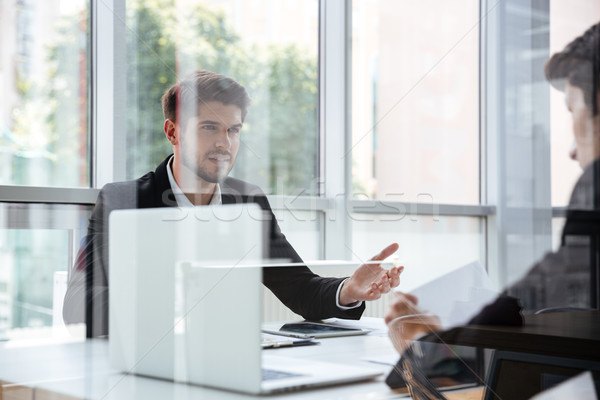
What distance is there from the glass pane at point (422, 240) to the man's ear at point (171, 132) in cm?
25

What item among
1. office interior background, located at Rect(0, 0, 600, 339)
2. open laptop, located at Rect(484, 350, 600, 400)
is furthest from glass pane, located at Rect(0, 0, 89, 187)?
open laptop, located at Rect(484, 350, 600, 400)

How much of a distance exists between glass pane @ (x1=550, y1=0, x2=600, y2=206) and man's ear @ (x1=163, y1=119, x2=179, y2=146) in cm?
50

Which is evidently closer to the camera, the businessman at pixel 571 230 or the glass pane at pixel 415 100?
the businessman at pixel 571 230

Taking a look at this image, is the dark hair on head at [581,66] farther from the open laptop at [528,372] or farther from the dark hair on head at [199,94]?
the dark hair on head at [199,94]

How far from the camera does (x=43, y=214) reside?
2.62 ft

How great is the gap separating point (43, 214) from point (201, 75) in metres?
0.27

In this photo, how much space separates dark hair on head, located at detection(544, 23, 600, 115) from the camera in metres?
0.77

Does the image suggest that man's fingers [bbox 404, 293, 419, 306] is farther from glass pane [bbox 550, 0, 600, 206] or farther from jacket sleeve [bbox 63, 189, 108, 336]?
jacket sleeve [bbox 63, 189, 108, 336]

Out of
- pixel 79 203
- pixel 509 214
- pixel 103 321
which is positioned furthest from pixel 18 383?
pixel 509 214

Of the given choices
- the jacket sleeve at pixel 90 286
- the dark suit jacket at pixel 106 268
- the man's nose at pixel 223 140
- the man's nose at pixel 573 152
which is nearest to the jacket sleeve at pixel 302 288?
the dark suit jacket at pixel 106 268

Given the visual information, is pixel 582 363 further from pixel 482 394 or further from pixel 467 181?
pixel 467 181

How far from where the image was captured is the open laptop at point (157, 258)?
780 mm

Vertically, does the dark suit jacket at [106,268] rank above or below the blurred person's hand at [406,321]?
above

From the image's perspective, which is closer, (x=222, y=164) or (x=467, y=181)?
(x=222, y=164)
